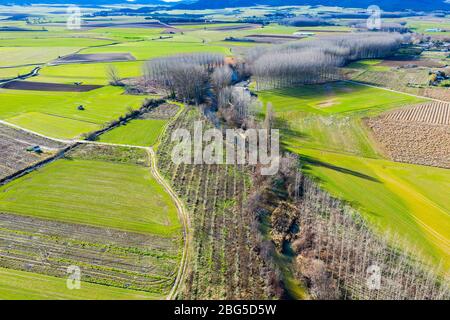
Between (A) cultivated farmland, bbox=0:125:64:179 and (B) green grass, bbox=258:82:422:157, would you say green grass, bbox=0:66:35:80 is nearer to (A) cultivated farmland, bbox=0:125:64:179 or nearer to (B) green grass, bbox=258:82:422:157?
(A) cultivated farmland, bbox=0:125:64:179

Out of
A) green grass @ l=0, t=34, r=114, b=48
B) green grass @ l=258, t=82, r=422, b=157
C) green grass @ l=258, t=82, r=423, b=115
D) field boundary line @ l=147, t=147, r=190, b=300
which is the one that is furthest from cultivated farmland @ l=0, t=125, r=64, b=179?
green grass @ l=0, t=34, r=114, b=48

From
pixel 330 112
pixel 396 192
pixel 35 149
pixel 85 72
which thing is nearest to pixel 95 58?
pixel 85 72

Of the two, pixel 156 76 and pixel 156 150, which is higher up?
pixel 156 76
